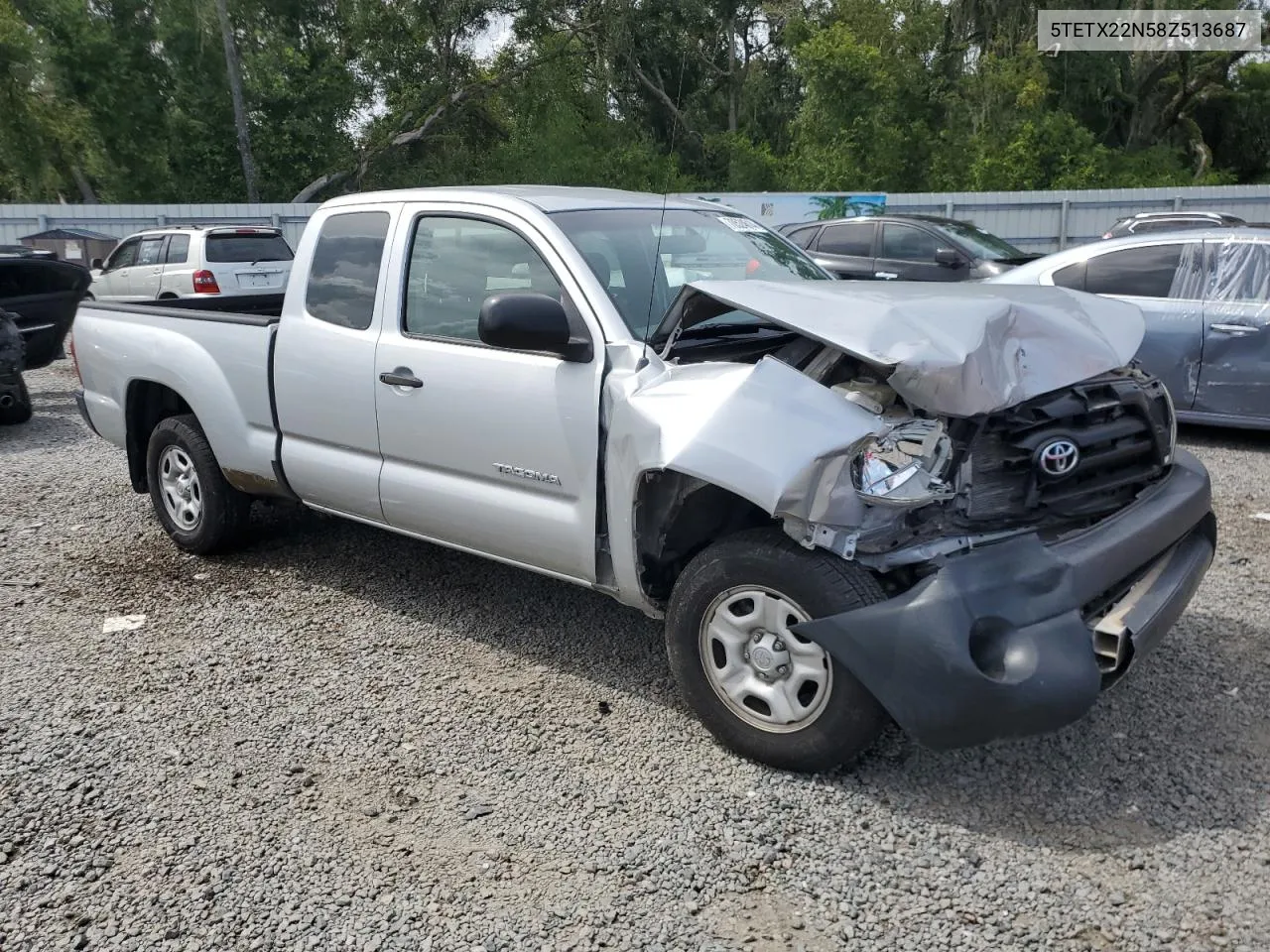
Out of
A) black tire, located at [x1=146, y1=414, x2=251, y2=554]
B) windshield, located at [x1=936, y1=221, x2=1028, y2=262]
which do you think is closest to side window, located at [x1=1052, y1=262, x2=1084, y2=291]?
windshield, located at [x1=936, y1=221, x2=1028, y2=262]

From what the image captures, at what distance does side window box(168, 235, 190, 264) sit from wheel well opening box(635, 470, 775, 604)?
44.9ft

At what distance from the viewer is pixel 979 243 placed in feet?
40.8

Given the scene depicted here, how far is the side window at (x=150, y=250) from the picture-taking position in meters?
15.7

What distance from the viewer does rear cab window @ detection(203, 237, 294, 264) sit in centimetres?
1525

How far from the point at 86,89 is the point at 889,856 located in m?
35.7

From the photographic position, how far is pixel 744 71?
40000 millimetres

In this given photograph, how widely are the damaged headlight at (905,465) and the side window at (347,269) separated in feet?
8.01

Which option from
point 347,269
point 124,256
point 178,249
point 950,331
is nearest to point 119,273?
point 124,256

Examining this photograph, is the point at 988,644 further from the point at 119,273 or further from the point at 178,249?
the point at 119,273

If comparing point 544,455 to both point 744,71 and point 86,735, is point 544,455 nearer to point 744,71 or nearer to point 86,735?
point 86,735

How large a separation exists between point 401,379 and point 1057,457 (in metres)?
2.54

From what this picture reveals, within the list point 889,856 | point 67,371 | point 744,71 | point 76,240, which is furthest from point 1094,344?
point 744,71

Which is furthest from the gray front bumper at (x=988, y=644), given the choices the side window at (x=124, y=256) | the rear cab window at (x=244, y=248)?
the side window at (x=124, y=256)

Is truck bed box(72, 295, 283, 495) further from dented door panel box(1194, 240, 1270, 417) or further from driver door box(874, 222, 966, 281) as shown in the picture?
driver door box(874, 222, 966, 281)
